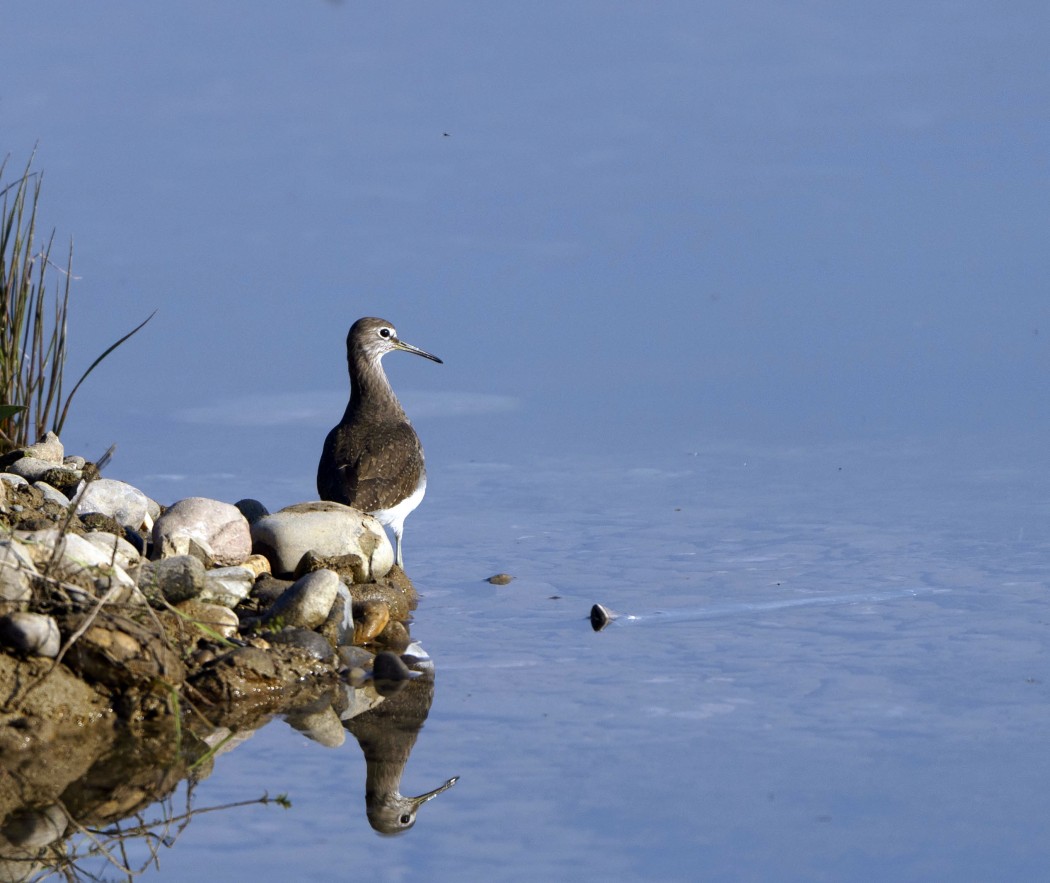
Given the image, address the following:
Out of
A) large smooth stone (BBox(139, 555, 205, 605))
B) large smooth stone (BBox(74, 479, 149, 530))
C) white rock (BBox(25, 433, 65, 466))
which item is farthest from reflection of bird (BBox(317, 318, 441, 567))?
large smooth stone (BBox(139, 555, 205, 605))

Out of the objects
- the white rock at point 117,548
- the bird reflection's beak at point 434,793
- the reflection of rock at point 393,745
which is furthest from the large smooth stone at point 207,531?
the bird reflection's beak at point 434,793

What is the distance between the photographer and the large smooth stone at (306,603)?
8344 millimetres

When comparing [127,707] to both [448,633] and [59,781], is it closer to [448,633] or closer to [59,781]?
[59,781]

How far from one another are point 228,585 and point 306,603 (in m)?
0.67

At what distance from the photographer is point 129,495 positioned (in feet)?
32.4

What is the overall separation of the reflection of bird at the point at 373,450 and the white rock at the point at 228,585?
3.97ft

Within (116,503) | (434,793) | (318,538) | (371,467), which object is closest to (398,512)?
(371,467)

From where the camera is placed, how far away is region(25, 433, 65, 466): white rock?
420 inches

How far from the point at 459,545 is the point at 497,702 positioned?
338 centimetres

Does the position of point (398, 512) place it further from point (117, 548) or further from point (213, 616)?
point (117, 548)

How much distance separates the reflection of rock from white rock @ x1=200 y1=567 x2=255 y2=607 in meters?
1.06

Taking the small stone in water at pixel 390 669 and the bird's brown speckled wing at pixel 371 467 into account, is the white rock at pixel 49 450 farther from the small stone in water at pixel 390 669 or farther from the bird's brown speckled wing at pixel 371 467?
the small stone in water at pixel 390 669

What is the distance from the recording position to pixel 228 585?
29.0 ft

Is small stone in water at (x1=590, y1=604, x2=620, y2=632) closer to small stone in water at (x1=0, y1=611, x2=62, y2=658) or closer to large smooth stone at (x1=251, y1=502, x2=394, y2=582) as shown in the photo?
large smooth stone at (x1=251, y1=502, x2=394, y2=582)
